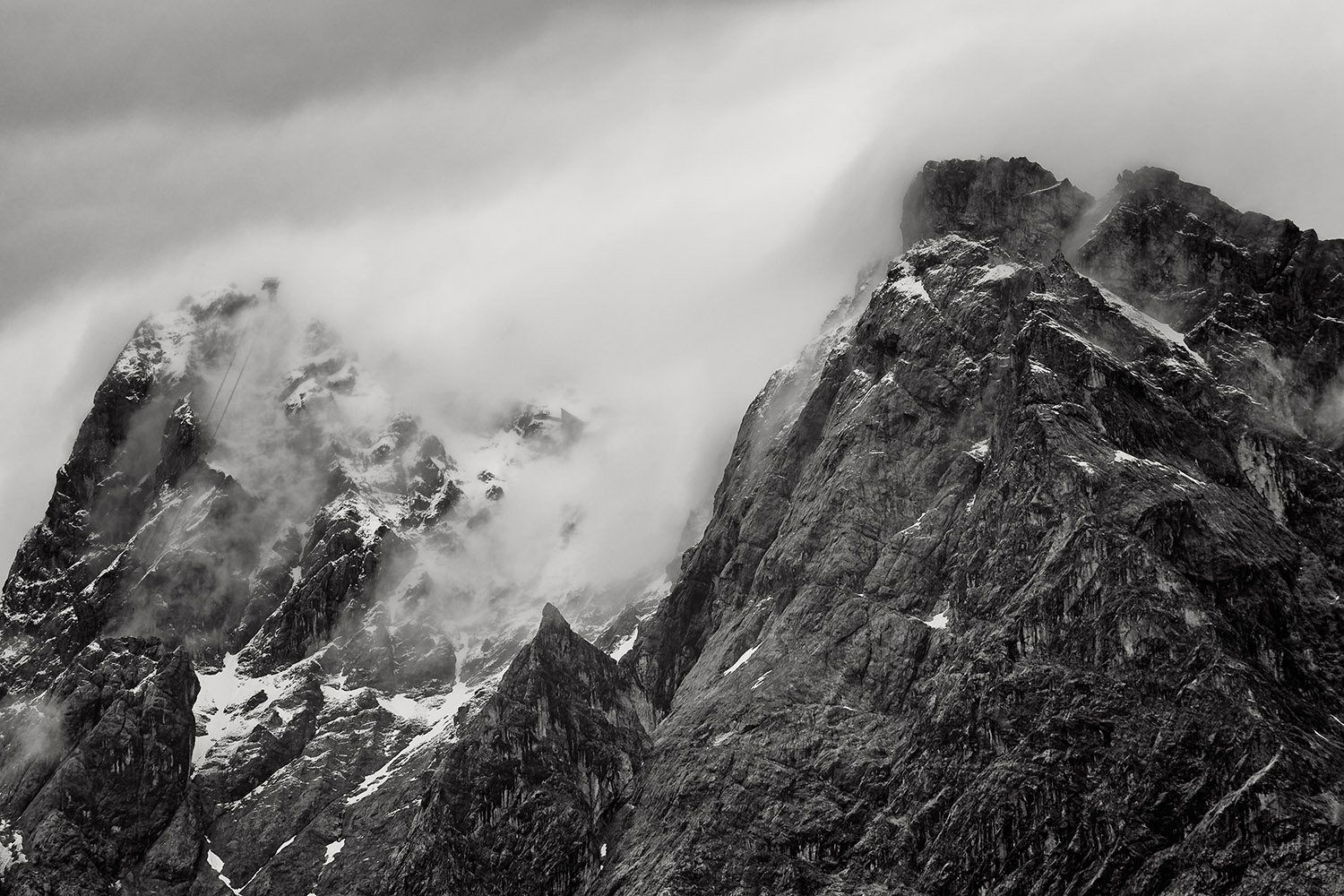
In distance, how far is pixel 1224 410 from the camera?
19600 cm

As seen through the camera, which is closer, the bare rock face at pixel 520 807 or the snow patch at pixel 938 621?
the snow patch at pixel 938 621

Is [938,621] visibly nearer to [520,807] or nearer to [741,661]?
[741,661]

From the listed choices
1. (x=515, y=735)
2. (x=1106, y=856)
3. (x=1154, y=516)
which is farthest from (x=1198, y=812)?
(x=515, y=735)

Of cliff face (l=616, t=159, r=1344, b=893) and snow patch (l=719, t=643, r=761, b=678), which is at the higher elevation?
snow patch (l=719, t=643, r=761, b=678)

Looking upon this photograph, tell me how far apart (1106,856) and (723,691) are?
55.6 metres

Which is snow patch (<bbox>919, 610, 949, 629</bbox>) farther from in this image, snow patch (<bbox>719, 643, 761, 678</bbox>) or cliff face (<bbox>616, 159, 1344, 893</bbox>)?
snow patch (<bbox>719, 643, 761, 678</bbox>)

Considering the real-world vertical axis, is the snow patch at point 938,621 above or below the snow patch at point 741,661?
below

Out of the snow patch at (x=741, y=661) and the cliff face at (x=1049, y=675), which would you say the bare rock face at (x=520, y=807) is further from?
the snow patch at (x=741, y=661)

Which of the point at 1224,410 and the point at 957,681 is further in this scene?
the point at 1224,410

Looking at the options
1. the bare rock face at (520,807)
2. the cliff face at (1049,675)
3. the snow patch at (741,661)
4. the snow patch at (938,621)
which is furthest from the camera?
the snow patch at (741,661)

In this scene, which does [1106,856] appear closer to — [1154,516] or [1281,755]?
[1281,755]

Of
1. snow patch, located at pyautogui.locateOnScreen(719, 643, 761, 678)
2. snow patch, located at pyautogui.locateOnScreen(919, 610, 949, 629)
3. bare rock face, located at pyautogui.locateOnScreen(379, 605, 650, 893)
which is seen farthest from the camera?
snow patch, located at pyautogui.locateOnScreen(719, 643, 761, 678)

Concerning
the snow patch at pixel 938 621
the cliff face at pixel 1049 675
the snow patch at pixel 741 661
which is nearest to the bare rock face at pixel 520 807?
the cliff face at pixel 1049 675

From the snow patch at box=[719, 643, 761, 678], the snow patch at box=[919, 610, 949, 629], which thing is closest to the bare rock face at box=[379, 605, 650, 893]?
the snow patch at box=[719, 643, 761, 678]
